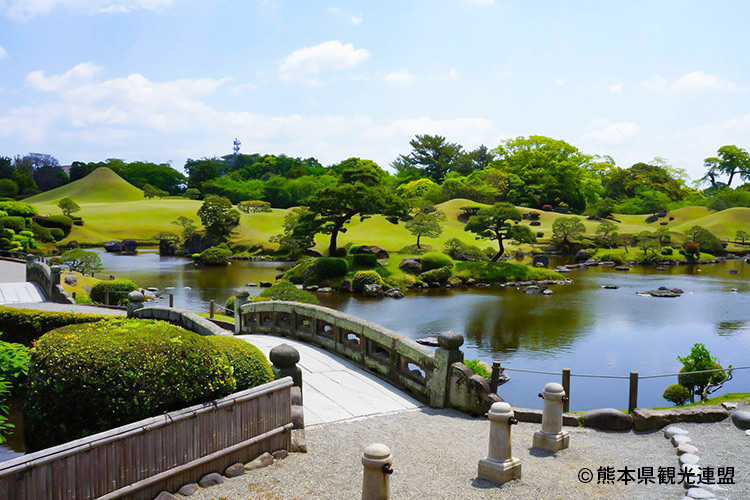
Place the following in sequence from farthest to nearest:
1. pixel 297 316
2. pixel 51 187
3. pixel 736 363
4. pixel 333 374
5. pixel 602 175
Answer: pixel 51 187 < pixel 602 175 < pixel 736 363 < pixel 297 316 < pixel 333 374

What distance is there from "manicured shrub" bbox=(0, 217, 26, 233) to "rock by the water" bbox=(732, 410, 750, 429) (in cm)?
→ 5016

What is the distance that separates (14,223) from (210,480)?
5042 centimetres

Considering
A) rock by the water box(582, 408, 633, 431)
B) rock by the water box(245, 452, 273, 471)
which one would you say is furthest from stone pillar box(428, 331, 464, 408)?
rock by the water box(245, 452, 273, 471)

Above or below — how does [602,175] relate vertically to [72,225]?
above

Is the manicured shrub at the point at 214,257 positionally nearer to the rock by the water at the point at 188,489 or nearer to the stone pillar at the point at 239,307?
the stone pillar at the point at 239,307

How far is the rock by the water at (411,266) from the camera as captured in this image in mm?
42056

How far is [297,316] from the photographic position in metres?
14.3

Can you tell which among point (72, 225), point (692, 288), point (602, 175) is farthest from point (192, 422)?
point (602, 175)

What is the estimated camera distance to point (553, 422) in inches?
326

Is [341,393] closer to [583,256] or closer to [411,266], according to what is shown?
[411,266]

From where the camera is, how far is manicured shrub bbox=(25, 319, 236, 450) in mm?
6617

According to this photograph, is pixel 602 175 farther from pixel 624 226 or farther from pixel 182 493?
pixel 182 493

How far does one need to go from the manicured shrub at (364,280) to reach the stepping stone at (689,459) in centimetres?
3002

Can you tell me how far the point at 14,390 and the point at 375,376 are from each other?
7.33m
